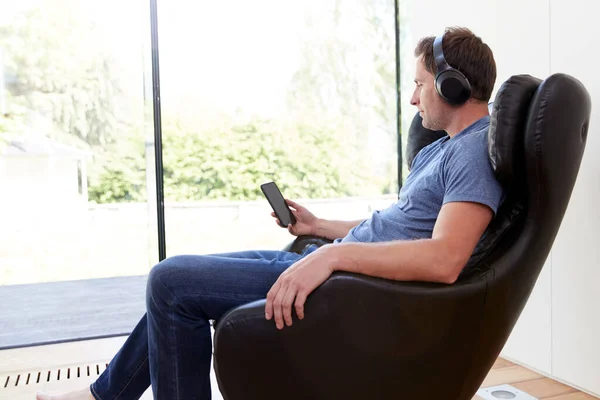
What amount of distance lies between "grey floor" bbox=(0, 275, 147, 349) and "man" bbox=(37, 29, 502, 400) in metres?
1.36

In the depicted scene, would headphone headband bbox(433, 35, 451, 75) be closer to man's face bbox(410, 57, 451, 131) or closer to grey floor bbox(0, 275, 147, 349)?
man's face bbox(410, 57, 451, 131)

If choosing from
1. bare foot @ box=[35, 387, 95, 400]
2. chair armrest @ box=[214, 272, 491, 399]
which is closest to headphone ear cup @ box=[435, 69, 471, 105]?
chair armrest @ box=[214, 272, 491, 399]

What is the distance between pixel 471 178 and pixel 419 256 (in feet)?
0.69

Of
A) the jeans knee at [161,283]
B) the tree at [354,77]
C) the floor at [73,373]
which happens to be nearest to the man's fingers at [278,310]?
the jeans knee at [161,283]

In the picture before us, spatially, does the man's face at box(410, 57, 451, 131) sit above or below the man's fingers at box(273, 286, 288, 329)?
above

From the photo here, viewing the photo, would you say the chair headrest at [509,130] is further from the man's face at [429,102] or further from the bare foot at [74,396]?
the bare foot at [74,396]

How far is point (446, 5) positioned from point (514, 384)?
161 centimetres

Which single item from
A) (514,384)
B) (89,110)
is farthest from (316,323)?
(89,110)

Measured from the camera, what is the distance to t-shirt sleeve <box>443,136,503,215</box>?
112 cm

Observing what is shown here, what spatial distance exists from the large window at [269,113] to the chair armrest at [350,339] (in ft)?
6.44

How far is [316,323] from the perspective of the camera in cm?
105

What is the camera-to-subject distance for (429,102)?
4.48 ft

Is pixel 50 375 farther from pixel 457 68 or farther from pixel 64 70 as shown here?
pixel 457 68

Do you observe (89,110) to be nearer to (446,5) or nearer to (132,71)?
(132,71)
